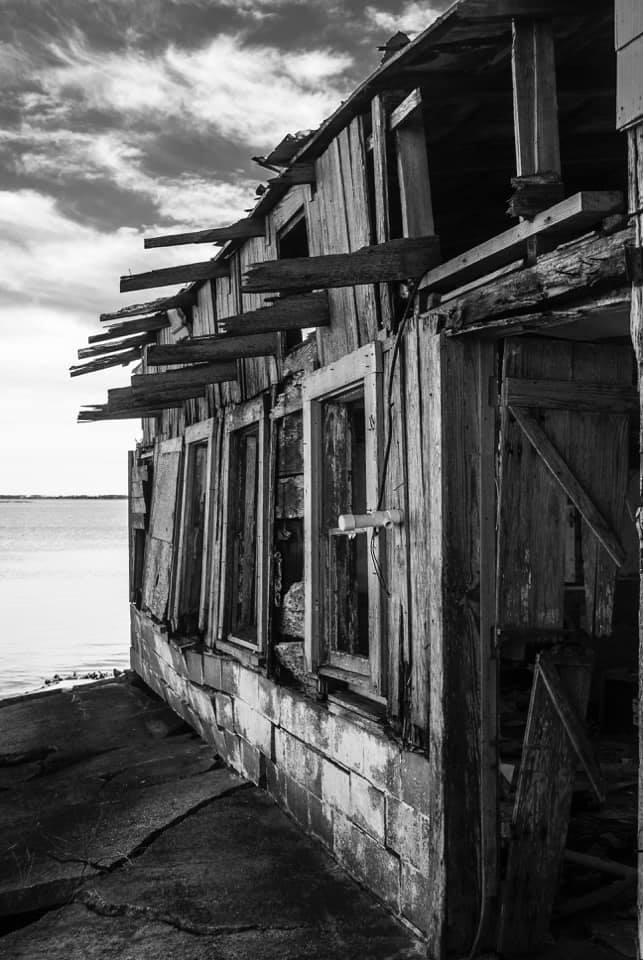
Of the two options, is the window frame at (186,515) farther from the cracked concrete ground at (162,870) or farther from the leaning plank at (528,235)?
the leaning plank at (528,235)

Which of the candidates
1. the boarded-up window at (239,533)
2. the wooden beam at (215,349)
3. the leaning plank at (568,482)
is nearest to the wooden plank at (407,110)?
the leaning plank at (568,482)

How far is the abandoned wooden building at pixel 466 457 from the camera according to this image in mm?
4117

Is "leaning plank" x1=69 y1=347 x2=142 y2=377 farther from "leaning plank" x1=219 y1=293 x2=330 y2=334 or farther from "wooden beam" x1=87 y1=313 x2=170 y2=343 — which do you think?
"leaning plank" x1=219 y1=293 x2=330 y2=334

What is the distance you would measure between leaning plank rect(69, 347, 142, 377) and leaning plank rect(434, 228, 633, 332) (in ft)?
21.9

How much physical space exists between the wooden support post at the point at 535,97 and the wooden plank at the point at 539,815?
2.41 m

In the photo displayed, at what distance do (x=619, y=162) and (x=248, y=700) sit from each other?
5043 mm

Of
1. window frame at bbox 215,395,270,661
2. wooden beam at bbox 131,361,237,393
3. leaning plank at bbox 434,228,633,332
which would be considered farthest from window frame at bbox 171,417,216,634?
leaning plank at bbox 434,228,633,332

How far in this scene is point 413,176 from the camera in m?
5.10

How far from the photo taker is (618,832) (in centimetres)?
581

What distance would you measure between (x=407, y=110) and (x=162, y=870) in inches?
191

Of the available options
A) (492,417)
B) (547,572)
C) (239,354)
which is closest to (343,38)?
(239,354)

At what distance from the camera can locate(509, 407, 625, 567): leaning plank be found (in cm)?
434

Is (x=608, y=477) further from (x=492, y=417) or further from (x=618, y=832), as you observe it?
(x=618, y=832)

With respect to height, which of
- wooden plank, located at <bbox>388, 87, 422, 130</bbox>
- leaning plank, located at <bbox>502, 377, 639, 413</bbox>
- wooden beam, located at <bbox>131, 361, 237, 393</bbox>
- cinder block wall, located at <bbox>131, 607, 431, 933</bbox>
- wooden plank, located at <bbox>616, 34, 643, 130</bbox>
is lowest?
cinder block wall, located at <bbox>131, 607, 431, 933</bbox>
